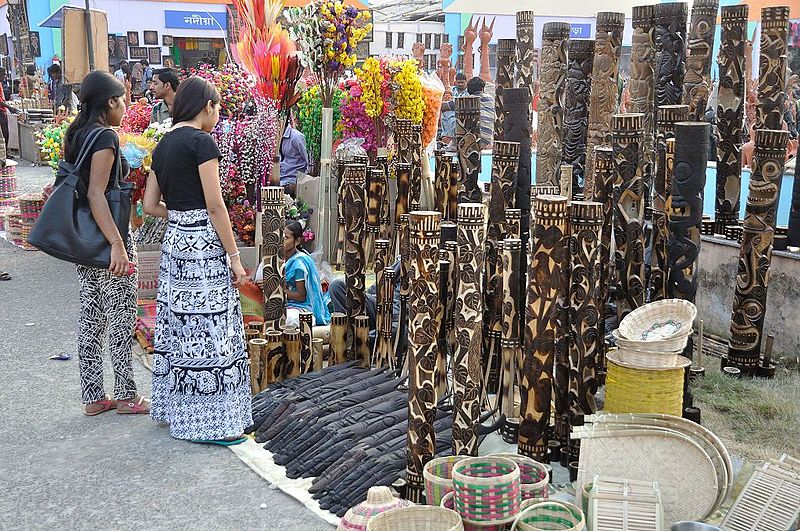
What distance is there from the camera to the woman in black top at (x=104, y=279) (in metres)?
3.49

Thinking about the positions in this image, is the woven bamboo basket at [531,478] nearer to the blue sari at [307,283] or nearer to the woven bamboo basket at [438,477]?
the woven bamboo basket at [438,477]

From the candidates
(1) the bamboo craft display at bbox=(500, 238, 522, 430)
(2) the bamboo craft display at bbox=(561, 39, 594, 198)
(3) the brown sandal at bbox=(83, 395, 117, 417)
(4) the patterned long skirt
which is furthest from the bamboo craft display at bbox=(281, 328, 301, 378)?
(2) the bamboo craft display at bbox=(561, 39, 594, 198)

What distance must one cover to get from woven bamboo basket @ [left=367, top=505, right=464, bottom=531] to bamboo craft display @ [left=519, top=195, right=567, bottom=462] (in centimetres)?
77

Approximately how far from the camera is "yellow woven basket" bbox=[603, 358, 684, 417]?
293cm

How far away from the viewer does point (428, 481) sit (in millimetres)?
2783

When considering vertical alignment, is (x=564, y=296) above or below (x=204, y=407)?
above

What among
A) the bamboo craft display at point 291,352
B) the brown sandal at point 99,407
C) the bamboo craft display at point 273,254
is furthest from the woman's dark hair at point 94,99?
the bamboo craft display at point 291,352

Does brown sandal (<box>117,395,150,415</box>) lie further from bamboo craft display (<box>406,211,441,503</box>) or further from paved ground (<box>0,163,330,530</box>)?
bamboo craft display (<box>406,211,441,503</box>)

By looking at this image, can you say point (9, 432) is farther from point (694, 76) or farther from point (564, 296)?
point (694, 76)

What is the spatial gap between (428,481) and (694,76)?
3.06 meters

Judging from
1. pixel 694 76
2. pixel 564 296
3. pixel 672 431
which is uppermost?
pixel 694 76

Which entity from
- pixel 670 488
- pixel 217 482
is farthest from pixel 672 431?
pixel 217 482

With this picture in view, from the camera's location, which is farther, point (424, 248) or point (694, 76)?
point (694, 76)

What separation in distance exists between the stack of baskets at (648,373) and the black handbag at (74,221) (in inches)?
84.2
